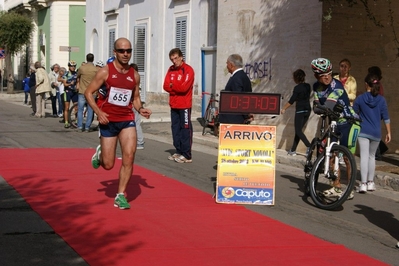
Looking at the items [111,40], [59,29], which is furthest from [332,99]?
[59,29]

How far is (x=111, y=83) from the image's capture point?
8.84 m

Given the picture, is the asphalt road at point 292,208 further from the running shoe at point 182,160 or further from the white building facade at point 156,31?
the white building facade at point 156,31

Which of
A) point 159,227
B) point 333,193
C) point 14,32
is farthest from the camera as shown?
point 14,32

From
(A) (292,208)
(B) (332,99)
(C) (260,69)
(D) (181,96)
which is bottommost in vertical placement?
(A) (292,208)

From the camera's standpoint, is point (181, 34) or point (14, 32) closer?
point (181, 34)

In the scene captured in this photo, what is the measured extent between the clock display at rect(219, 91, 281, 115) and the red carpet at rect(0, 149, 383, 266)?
1280mm

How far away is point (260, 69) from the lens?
56.7ft

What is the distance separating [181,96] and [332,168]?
453 cm

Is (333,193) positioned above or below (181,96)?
below

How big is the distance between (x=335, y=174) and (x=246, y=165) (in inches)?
46.1

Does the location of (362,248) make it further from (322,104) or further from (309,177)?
(322,104)

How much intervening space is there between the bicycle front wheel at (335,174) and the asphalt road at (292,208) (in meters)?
0.16

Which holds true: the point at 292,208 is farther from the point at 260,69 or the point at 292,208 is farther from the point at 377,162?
the point at 260,69

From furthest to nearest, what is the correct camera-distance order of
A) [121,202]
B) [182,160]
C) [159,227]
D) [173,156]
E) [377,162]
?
[377,162] < [173,156] < [182,160] < [121,202] < [159,227]
